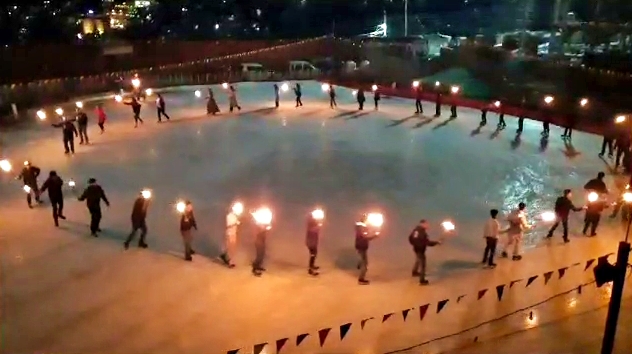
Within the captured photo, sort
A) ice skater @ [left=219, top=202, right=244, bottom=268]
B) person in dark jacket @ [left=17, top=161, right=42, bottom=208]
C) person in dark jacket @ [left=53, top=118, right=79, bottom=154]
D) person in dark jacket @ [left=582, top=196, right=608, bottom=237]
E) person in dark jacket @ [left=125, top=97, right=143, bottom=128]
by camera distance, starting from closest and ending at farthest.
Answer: ice skater @ [left=219, top=202, right=244, bottom=268], person in dark jacket @ [left=582, top=196, right=608, bottom=237], person in dark jacket @ [left=17, top=161, right=42, bottom=208], person in dark jacket @ [left=53, top=118, right=79, bottom=154], person in dark jacket @ [left=125, top=97, right=143, bottom=128]

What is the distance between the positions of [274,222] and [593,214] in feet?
23.9

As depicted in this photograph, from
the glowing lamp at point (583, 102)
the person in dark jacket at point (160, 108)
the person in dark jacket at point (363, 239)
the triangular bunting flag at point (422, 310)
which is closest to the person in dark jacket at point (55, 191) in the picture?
the person in dark jacket at point (363, 239)

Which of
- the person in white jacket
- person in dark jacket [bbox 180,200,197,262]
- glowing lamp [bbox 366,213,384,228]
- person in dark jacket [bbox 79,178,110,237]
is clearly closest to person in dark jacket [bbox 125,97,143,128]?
person in dark jacket [bbox 79,178,110,237]

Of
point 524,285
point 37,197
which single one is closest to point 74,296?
point 37,197

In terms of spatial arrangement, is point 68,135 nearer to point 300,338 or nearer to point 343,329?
point 300,338

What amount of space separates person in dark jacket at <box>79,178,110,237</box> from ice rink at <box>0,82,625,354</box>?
358 millimetres

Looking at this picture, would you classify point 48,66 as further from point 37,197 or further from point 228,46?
point 37,197

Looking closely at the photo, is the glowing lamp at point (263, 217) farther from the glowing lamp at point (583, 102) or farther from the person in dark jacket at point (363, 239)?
the glowing lamp at point (583, 102)

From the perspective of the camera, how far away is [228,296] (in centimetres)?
1266

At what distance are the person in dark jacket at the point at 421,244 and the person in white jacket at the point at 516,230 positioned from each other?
6.84 ft

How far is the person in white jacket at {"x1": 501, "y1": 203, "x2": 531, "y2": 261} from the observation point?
14.0 meters

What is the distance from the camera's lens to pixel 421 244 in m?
12.9

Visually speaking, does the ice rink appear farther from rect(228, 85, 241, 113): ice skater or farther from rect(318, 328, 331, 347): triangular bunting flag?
rect(228, 85, 241, 113): ice skater

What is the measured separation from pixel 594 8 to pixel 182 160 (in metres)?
55.7
